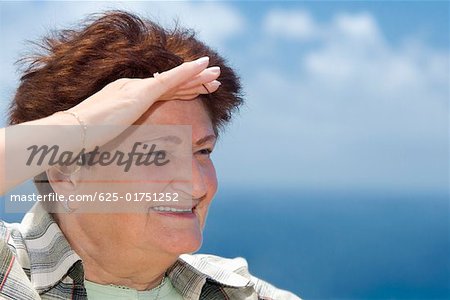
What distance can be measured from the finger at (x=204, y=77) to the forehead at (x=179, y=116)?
0.09m

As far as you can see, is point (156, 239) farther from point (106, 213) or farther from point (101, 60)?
point (101, 60)

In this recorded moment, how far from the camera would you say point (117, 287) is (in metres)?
2.39

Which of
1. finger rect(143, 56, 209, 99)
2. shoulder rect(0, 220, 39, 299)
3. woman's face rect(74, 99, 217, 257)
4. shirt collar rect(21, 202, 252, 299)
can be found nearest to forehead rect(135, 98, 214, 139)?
woman's face rect(74, 99, 217, 257)

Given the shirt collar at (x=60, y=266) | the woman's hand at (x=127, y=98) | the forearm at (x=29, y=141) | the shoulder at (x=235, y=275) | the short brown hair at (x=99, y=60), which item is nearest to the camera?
the forearm at (x=29, y=141)

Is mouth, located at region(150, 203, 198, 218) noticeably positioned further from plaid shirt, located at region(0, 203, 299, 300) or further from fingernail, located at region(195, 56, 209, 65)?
fingernail, located at region(195, 56, 209, 65)

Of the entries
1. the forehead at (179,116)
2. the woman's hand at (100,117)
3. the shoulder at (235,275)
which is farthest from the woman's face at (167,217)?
the shoulder at (235,275)

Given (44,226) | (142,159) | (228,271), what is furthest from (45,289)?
(228,271)

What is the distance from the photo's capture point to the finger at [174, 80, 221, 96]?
230 cm

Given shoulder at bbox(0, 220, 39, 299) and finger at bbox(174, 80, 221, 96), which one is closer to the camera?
shoulder at bbox(0, 220, 39, 299)

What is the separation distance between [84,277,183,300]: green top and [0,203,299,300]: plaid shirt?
24 mm

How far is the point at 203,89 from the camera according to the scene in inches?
91.7

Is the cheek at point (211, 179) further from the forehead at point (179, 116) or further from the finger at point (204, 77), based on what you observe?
the finger at point (204, 77)

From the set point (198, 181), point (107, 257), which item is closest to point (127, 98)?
point (198, 181)

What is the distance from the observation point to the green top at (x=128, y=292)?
2.35 m
